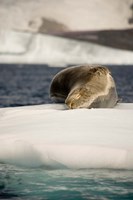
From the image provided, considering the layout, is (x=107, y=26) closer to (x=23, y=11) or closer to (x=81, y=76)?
(x=23, y=11)

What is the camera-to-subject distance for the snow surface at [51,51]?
5591 centimetres

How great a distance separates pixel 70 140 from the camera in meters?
6.79

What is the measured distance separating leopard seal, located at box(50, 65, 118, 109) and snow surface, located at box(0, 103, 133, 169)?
959 mm

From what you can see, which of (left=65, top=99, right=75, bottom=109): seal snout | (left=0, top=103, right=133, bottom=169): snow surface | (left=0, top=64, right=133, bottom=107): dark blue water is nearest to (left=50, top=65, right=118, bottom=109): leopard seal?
(left=65, top=99, right=75, bottom=109): seal snout

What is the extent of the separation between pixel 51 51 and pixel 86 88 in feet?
158

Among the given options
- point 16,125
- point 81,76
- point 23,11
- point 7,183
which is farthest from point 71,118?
point 23,11

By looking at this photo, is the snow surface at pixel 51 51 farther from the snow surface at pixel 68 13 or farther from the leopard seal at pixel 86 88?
the snow surface at pixel 68 13

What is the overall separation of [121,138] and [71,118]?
105cm

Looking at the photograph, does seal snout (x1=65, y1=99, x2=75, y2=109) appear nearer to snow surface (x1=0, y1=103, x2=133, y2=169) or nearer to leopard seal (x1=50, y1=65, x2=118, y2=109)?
leopard seal (x1=50, y1=65, x2=118, y2=109)

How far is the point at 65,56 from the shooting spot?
56.2m

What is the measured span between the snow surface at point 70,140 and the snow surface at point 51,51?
4728 cm

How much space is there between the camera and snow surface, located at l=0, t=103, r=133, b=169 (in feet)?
21.2

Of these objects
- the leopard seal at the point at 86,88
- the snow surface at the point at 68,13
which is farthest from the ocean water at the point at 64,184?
the snow surface at the point at 68,13

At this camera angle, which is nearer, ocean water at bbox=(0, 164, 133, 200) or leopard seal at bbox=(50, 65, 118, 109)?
ocean water at bbox=(0, 164, 133, 200)
